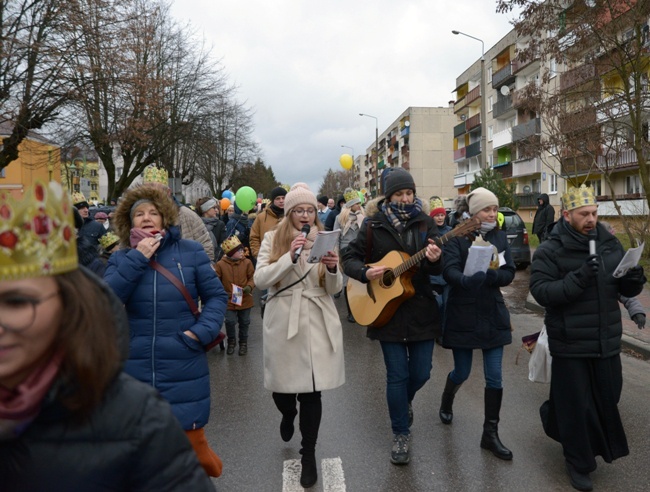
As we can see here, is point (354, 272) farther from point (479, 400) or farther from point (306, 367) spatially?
point (479, 400)

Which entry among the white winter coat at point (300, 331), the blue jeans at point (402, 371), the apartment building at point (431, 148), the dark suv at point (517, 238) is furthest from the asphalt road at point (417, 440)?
the apartment building at point (431, 148)

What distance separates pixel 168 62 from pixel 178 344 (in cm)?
3112

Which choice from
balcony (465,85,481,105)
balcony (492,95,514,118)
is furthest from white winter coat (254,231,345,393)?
balcony (465,85,481,105)

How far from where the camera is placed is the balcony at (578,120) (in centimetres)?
1391

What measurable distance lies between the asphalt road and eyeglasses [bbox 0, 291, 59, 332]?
3.06 metres

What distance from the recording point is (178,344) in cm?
327

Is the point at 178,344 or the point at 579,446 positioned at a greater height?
the point at 178,344

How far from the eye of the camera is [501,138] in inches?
1975

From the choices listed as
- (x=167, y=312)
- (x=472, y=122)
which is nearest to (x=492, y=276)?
(x=167, y=312)

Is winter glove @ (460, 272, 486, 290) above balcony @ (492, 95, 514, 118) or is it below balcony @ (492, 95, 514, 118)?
below

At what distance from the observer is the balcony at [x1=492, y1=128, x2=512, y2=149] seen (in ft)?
161

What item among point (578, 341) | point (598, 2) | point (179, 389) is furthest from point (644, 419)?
point (598, 2)

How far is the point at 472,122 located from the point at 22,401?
2364 inches

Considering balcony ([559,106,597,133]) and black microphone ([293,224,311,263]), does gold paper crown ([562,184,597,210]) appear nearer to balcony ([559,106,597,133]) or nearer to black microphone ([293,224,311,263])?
black microphone ([293,224,311,263])
